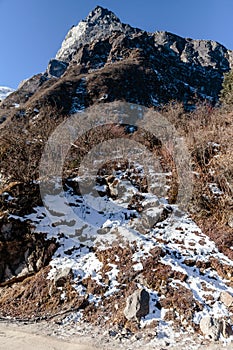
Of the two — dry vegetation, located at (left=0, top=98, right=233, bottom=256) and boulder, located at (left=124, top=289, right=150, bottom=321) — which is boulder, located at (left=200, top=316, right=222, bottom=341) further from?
dry vegetation, located at (left=0, top=98, right=233, bottom=256)

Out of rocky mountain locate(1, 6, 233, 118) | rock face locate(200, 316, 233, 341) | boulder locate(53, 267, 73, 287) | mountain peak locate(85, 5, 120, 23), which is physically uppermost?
mountain peak locate(85, 5, 120, 23)

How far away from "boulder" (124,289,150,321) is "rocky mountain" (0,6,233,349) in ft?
0.07

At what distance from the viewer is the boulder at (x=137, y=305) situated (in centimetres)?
514

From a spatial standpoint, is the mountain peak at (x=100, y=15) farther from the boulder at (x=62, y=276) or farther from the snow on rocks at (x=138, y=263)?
the boulder at (x=62, y=276)

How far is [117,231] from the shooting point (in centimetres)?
746

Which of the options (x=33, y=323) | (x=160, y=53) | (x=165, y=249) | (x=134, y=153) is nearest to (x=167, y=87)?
A: (x=160, y=53)

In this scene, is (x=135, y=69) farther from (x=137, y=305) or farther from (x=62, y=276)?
(x=137, y=305)

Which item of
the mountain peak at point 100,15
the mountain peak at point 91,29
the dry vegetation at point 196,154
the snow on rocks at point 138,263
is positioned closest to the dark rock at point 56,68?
the mountain peak at point 91,29

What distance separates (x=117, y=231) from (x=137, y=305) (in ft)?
8.12

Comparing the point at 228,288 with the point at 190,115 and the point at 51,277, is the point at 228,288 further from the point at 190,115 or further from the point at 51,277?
the point at 190,115

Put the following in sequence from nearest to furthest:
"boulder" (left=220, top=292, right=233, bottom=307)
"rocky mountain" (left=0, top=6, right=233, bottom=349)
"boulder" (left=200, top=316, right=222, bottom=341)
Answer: "boulder" (left=200, top=316, right=222, bottom=341) → "boulder" (left=220, top=292, right=233, bottom=307) → "rocky mountain" (left=0, top=6, right=233, bottom=349)

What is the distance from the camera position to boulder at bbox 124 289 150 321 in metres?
5.14

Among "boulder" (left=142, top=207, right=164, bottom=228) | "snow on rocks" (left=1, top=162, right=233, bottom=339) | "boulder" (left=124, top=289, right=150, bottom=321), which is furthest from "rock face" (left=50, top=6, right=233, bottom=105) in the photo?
"boulder" (left=124, top=289, right=150, bottom=321)

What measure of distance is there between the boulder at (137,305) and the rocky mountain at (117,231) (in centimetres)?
2
